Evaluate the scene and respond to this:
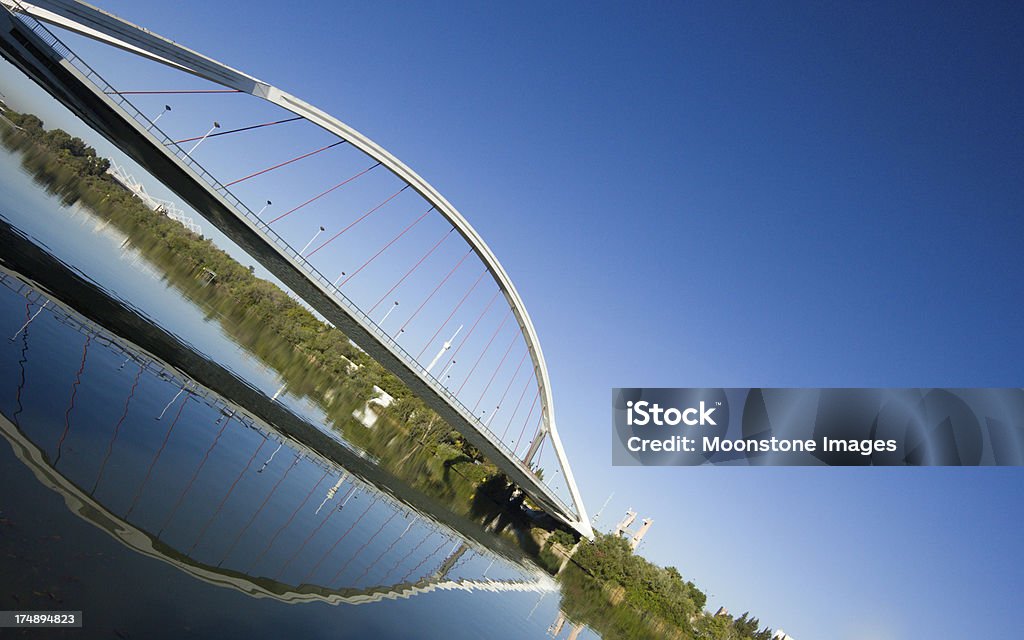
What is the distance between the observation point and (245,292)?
7206 centimetres

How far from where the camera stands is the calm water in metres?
6.01

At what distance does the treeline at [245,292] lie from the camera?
61375 mm

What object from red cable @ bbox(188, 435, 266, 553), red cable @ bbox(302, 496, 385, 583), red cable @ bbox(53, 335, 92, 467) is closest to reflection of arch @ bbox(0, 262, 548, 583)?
red cable @ bbox(188, 435, 266, 553)

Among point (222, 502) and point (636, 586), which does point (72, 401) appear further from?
point (636, 586)

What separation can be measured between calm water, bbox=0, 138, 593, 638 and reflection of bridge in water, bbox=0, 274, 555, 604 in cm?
5

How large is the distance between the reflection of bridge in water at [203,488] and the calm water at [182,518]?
0.05 meters

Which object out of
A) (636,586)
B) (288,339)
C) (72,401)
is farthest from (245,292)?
(72,401)

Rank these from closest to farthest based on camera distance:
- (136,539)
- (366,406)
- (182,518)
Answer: (136,539) → (182,518) → (366,406)

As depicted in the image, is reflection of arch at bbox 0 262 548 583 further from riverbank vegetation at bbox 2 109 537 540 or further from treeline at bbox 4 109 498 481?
treeline at bbox 4 109 498 481

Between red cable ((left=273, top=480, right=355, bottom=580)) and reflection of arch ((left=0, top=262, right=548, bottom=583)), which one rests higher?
red cable ((left=273, top=480, right=355, bottom=580))

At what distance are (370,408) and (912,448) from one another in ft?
156

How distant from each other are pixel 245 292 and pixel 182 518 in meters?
71.1

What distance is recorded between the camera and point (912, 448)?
26.6m

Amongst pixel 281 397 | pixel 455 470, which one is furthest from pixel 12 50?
pixel 455 470
